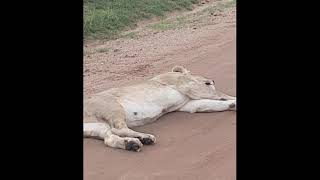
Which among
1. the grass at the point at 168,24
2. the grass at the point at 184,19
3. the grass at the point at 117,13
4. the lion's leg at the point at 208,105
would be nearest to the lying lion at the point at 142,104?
the lion's leg at the point at 208,105

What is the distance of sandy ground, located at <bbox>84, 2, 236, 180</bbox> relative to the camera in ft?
14.3

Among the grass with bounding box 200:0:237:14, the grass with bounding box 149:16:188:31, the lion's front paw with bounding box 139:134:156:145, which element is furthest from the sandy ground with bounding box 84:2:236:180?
the grass with bounding box 200:0:237:14

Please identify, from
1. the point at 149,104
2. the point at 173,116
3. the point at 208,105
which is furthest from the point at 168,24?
the point at 149,104

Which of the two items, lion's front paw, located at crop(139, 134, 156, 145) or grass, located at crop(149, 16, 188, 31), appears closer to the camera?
lion's front paw, located at crop(139, 134, 156, 145)

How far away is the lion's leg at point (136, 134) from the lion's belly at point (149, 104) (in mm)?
315

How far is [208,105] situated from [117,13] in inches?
290

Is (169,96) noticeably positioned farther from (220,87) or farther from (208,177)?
(208,177)

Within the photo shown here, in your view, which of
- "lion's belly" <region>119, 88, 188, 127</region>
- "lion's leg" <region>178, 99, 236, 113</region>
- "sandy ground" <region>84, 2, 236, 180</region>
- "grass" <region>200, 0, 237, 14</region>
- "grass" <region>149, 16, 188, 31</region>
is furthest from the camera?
"grass" <region>200, 0, 237, 14</region>

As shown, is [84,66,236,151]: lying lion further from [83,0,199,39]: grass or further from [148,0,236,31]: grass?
[148,0,236,31]: grass

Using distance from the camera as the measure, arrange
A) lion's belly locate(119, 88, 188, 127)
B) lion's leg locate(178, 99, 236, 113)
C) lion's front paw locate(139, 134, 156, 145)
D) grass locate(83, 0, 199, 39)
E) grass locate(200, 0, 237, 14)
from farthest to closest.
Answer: grass locate(200, 0, 237, 14)
grass locate(83, 0, 199, 39)
lion's leg locate(178, 99, 236, 113)
lion's belly locate(119, 88, 188, 127)
lion's front paw locate(139, 134, 156, 145)

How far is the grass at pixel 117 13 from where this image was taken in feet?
38.3

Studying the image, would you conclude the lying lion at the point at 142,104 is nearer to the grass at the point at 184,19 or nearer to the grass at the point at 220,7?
the grass at the point at 184,19
